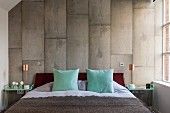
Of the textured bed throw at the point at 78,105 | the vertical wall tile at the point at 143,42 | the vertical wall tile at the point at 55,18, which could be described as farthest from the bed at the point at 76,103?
the vertical wall tile at the point at 55,18

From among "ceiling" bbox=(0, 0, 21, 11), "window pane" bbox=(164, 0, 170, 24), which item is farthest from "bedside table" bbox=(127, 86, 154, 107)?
"ceiling" bbox=(0, 0, 21, 11)

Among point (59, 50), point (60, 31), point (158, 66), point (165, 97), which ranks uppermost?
point (60, 31)

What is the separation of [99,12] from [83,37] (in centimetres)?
71

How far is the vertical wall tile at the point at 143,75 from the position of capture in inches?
197

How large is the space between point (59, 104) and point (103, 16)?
259 cm

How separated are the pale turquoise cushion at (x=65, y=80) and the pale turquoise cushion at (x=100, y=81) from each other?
0.99 feet

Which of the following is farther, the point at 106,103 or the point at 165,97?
the point at 165,97

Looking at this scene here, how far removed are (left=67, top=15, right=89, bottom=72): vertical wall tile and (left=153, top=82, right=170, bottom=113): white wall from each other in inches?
66.7

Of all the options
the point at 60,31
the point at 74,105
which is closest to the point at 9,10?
the point at 60,31

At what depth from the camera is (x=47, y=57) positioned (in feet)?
16.2

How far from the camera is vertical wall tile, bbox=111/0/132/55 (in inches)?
196

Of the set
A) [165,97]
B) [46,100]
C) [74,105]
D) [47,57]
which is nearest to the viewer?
[74,105]

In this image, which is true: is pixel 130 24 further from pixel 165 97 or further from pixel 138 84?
pixel 165 97

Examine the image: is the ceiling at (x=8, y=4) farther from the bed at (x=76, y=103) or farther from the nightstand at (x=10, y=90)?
the bed at (x=76, y=103)
